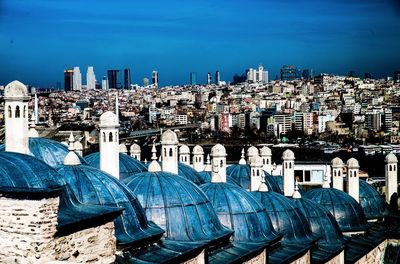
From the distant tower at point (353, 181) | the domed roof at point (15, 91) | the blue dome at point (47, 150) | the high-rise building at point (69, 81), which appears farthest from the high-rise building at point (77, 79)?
the domed roof at point (15, 91)

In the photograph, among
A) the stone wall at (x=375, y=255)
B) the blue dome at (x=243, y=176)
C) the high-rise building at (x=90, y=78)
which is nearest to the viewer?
the stone wall at (x=375, y=255)

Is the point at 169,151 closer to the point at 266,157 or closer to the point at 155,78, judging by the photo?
the point at 266,157

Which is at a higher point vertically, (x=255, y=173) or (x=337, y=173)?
(x=255, y=173)

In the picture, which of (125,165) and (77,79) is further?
(77,79)

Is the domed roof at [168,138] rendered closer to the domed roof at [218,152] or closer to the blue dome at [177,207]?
the blue dome at [177,207]

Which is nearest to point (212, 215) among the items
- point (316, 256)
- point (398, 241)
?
point (316, 256)

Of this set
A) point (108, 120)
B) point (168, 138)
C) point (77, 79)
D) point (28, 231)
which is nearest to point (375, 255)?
point (168, 138)

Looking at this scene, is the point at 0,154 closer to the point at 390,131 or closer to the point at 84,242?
the point at 84,242
